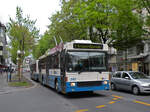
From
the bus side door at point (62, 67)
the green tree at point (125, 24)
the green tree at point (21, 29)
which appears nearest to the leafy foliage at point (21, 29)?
the green tree at point (21, 29)

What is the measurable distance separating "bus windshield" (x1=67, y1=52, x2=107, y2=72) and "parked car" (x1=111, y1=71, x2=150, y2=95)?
2562 mm

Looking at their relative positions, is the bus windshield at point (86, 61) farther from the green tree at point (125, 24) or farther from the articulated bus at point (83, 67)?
the green tree at point (125, 24)

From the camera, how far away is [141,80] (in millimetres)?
12086

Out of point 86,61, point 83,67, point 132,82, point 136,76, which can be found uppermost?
point 86,61

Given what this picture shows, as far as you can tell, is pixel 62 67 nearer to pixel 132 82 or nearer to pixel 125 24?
pixel 132 82

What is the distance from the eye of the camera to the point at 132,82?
40.5ft

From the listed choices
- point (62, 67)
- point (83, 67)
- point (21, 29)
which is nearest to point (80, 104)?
point (83, 67)

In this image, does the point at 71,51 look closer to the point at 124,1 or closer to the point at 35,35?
the point at 124,1

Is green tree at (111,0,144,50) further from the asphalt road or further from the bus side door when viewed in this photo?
the bus side door

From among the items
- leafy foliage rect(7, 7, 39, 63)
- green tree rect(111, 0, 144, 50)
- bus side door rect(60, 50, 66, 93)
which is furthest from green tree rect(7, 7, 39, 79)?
bus side door rect(60, 50, 66, 93)

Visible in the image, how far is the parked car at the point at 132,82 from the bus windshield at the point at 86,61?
256cm

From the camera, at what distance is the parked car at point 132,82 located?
1161 centimetres

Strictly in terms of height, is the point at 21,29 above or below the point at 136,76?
above

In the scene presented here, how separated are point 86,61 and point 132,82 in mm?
3733
